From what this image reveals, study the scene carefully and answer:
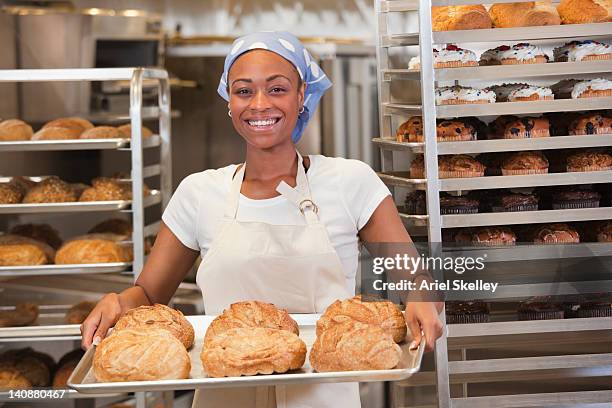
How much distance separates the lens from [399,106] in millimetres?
3070

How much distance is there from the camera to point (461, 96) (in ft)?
9.57

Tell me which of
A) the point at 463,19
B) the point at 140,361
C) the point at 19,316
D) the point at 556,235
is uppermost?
the point at 463,19

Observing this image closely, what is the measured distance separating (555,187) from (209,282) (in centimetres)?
123

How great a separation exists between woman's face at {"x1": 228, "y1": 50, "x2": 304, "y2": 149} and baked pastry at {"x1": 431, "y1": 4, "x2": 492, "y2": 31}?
2.37 feet

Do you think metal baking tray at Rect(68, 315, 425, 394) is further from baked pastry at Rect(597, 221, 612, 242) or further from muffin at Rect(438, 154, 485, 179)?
baked pastry at Rect(597, 221, 612, 242)

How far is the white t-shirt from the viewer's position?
2.51 meters

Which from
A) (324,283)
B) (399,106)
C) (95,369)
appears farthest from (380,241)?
(95,369)

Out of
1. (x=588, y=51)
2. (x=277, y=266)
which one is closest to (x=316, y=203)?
(x=277, y=266)

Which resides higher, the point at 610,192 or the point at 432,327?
the point at 610,192

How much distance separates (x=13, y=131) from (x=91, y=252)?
0.55m

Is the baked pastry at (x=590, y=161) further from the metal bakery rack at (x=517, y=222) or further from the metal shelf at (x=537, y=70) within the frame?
the metal shelf at (x=537, y=70)

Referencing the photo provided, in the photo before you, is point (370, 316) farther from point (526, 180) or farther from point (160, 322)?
point (526, 180)

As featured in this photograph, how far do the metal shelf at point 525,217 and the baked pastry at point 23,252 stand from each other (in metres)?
1.50

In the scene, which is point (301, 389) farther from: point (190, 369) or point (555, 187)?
point (555, 187)
